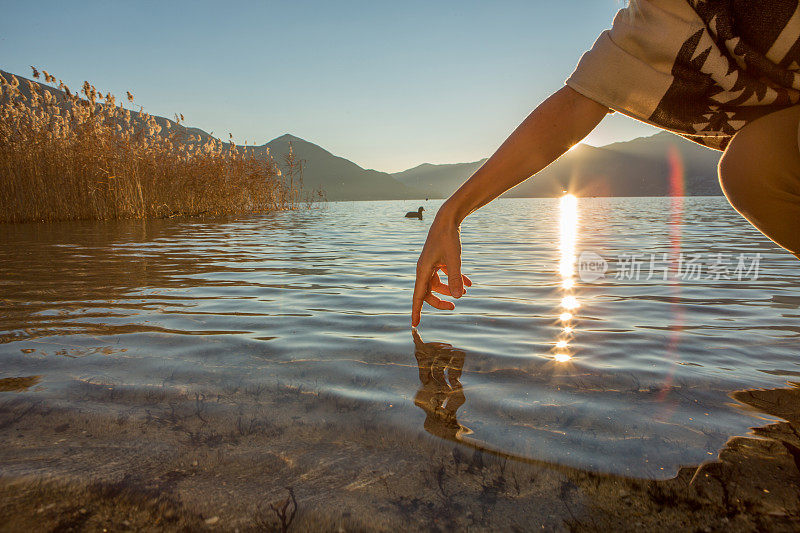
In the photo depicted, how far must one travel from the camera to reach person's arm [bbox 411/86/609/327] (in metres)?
1.13

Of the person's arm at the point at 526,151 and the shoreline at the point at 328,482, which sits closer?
the shoreline at the point at 328,482

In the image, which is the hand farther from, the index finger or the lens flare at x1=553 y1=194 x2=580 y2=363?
the lens flare at x1=553 y1=194 x2=580 y2=363

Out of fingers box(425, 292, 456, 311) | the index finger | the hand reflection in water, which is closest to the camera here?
the hand reflection in water

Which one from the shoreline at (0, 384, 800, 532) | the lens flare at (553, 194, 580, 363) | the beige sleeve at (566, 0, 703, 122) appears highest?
the beige sleeve at (566, 0, 703, 122)

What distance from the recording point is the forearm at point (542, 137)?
1.13 m

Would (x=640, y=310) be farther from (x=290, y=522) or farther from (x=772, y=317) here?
(x=290, y=522)

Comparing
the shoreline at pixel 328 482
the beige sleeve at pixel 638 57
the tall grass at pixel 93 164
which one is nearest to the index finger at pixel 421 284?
the shoreline at pixel 328 482

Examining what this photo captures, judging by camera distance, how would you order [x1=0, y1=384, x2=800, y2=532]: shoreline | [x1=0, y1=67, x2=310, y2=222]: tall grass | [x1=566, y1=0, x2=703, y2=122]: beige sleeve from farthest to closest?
[x1=0, y1=67, x2=310, y2=222]: tall grass < [x1=566, y1=0, x2=703, y2=122]: beige sleeve < [x1=0, y1=384, x2=800, y2=532]: shoreline

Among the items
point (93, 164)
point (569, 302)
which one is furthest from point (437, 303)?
point (93, 164)

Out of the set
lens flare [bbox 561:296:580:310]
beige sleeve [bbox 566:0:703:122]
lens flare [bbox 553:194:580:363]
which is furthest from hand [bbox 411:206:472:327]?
lens flare [bbox 561:296:580:310]

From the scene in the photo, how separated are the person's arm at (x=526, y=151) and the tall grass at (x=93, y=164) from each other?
1479cm

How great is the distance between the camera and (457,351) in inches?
75.9

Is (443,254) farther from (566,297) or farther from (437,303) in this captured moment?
(566,297)

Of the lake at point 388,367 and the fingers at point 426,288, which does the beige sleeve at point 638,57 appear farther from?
the lake at point 388,367
